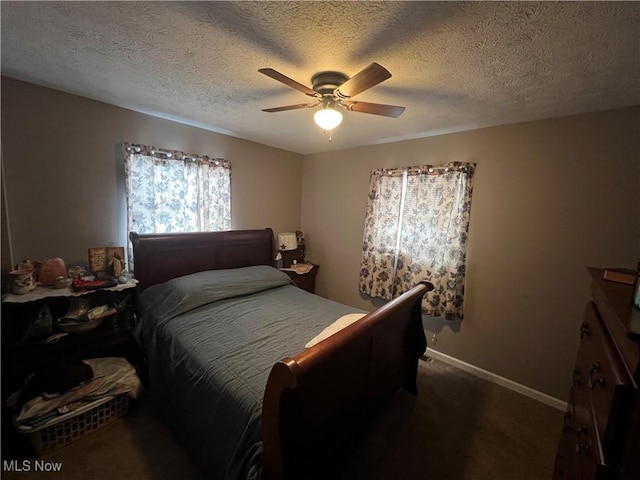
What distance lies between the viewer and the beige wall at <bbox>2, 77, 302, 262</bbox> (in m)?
1.79

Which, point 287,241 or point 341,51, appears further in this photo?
point 287,241

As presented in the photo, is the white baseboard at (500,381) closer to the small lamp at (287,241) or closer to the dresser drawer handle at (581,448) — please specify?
the dresser drawer handle at (581,448)

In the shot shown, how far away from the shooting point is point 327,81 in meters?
1.53

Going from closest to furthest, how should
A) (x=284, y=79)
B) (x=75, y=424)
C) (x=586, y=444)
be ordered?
(x=586, y=444) → (x=284, y=79) → (x=75, y=424)

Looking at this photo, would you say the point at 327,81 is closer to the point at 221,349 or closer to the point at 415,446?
the point at 221,349

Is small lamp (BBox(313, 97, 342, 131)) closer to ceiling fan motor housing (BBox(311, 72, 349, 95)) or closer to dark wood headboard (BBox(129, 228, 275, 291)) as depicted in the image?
ceiling fan motor housing (BBox(311, 72, 349, 95))

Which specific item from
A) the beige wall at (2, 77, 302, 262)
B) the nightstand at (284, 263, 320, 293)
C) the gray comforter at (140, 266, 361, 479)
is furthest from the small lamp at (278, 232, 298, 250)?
the beige wall at (2, 77, 302, 262)

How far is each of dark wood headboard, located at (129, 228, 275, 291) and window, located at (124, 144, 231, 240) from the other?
132mm

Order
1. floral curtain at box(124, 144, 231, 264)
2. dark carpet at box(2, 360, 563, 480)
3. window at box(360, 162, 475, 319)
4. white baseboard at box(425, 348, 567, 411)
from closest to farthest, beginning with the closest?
1. dark carpet at box(2, 360, 563, 480)
2. white baseboard at box(425, 348, 567, 411)
3. floral curtain at box(124, 144, 231, 264)
4. window at box(360, 162, 475, 319)

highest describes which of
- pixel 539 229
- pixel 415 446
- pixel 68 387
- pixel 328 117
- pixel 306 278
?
pixel 328 117

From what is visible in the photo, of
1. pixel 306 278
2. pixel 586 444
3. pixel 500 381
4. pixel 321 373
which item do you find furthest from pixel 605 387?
pixel 306 278

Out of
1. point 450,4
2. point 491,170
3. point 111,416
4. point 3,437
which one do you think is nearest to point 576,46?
point 450,4

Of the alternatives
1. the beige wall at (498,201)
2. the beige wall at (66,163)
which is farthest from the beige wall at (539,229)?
the beige wall at (66,163)

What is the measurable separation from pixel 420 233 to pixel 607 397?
199 centimetres
